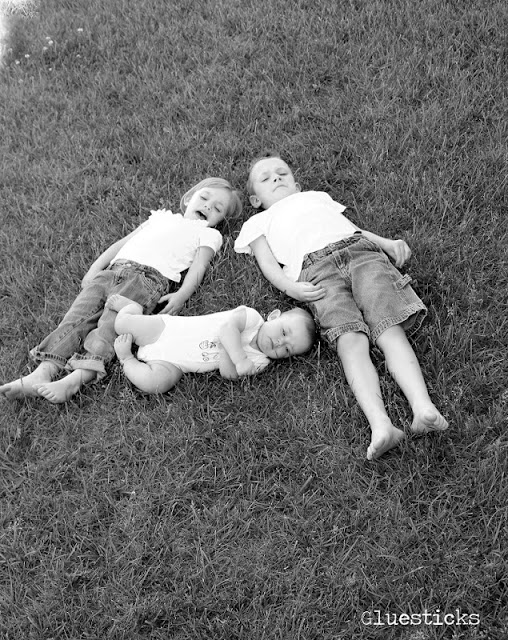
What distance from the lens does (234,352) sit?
3404mm

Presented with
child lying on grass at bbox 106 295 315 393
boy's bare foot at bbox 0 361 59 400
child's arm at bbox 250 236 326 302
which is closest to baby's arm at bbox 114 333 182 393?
child lying on grass at bbox 106 295 315 393

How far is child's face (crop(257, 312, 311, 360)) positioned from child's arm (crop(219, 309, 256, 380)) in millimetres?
136

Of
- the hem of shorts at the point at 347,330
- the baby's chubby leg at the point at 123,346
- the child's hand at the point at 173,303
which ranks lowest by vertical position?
the hem of shorts at the point at 347,330

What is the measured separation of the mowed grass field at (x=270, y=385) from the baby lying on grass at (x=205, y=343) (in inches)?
3.9

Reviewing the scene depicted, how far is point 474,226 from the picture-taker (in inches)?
160

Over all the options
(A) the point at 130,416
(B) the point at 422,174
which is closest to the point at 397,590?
(A) the point at 130,416

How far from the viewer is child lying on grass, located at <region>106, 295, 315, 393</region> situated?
11.3 ft

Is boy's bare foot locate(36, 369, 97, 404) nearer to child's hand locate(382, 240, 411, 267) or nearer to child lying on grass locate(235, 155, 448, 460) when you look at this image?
child lying on grass locate(235, 155, 448, 460)

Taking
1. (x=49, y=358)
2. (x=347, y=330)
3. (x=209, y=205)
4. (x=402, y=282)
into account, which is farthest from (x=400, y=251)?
(x=49, y=358)

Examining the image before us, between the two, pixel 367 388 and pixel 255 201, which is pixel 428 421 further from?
pixel 255 201

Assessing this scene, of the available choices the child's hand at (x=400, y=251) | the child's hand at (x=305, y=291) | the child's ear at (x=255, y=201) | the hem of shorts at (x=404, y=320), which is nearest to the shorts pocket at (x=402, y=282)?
the hem of shorts at (x=404, y=320)

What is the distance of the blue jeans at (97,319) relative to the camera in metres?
3.65

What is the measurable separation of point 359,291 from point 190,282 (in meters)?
1.12

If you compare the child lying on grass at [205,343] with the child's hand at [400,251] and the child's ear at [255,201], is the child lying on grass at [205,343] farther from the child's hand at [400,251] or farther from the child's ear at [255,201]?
the child's ear at [255,201]
